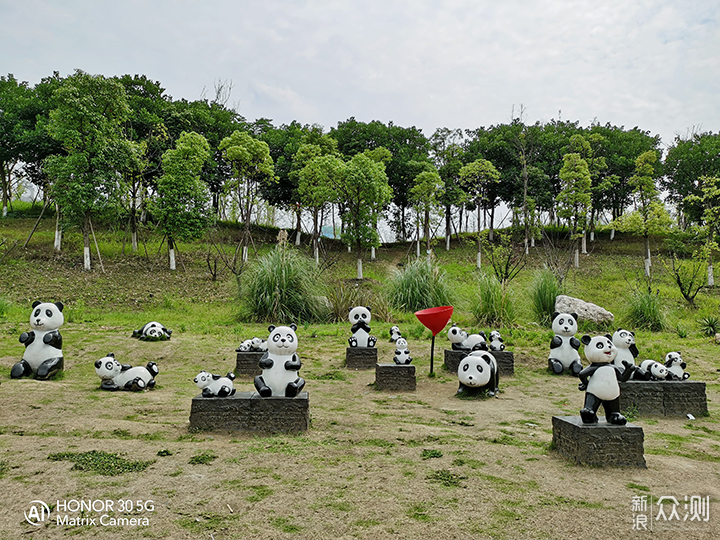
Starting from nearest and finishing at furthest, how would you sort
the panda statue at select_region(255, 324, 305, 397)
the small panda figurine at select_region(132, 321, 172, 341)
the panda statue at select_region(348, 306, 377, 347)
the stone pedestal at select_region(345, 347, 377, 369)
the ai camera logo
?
the ai camera logo
the panda statue at select_region(255, 324, 305, 397)
the stone pedestal at select_region(345, 347, 377, 369)
the panda statue at select_region(348, 306, 377, 347)
the small panda figurine at select_region(132, 321, 172, 341)

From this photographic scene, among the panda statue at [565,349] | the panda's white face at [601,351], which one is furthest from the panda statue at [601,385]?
the panda statue at [565,349]

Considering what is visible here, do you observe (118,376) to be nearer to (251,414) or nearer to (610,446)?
(251,414)

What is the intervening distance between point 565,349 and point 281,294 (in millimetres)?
6824

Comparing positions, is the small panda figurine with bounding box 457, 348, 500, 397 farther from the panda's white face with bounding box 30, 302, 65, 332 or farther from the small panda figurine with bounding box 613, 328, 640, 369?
the panda's white face with bounding box 30, 302, 65, 332

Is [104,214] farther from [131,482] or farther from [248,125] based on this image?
[131,482]

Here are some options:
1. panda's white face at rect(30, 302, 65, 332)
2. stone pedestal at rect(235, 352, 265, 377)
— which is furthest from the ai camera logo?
stone pedestal at rect(235, 352, 265, 377)

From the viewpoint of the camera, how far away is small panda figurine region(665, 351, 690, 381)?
5488mm

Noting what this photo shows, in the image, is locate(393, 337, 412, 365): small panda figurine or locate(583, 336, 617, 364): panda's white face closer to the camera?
locate(583, 336, 617, 364): panda's white face

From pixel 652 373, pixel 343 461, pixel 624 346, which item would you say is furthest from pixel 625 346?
pixel 343 461

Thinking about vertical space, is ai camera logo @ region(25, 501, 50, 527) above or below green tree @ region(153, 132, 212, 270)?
below

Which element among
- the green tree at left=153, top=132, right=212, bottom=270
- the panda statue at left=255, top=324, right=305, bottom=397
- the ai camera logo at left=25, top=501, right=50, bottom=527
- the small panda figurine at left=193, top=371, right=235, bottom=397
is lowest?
the ai camera logo at left=25, top=501, right=50, bottom=527

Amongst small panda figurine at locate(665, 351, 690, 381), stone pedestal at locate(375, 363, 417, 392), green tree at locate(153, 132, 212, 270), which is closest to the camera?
small panda figurine at locate(665, 351, 690, 381)

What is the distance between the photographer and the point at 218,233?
85.2 ft

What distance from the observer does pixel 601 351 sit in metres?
3.78
